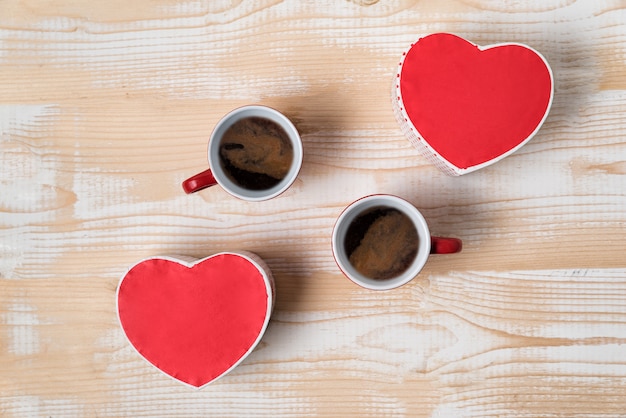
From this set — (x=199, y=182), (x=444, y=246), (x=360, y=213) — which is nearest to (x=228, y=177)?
(x=199, y=182)

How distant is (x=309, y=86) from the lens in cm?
84

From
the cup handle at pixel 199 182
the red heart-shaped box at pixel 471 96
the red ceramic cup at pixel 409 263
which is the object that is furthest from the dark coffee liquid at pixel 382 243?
the cup handle at pixel 199 182

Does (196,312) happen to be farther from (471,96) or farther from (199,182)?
(471,96)

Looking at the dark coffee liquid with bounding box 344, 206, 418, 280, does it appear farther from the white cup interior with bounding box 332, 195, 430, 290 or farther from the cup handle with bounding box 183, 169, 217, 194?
the cup handle with bounding box 183, 169, 217, 194

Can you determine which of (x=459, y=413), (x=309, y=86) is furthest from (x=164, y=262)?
(x=459, y=413)

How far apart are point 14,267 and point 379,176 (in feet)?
1.95

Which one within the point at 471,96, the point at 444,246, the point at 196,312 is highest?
the point at 471,96

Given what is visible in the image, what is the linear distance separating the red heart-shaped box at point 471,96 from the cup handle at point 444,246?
105mm

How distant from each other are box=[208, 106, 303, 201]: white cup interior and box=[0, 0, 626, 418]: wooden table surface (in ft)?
0.19

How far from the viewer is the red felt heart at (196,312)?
0.77 metres

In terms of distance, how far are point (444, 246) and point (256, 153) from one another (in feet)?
0.99

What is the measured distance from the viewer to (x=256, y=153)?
2.60ft

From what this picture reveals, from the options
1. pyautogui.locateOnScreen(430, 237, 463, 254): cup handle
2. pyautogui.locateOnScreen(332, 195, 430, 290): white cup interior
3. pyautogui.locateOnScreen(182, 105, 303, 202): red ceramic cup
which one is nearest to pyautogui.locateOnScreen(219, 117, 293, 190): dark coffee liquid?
pyautogui.locateOnScreen(182, 105, 303, 202): red ceramic cup

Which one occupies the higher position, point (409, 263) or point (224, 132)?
point (224, 132)
